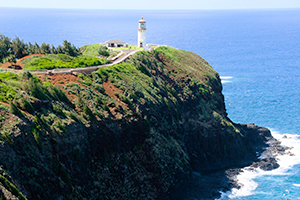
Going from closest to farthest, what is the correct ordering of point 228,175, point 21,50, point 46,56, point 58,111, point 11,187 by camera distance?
point 11,187, point 58,111, point 228,175, point 46,56, point 21,50

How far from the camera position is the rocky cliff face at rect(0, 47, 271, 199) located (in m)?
33.4

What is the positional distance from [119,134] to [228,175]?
23149 mm

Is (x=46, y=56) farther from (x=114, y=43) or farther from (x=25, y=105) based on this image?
(x=114, y=43)

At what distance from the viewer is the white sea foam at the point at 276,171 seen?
52844 mm

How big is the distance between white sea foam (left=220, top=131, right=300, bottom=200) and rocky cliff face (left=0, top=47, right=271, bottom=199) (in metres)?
3.60

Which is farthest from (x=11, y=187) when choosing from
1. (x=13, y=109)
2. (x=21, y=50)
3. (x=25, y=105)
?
(x=21, y=50)

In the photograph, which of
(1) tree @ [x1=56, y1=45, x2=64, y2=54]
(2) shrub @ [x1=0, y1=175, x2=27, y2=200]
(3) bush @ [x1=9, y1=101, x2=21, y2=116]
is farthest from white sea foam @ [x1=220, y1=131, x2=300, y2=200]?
(1) tree @ [x1=56, y1=45, x2=64, y2=54]

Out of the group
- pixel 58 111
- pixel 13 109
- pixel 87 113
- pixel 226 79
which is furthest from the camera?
pixel 226 79

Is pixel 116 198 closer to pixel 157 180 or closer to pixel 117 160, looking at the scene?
pixel 117 160

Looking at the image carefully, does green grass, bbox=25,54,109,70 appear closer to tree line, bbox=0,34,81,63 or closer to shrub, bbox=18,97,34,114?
tree line, bbox=0,34,81,63

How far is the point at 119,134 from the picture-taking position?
45.0 meters

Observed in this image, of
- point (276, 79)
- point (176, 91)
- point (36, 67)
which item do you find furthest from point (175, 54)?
point (276, 79)

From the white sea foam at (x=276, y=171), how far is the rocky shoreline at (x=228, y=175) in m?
0.63

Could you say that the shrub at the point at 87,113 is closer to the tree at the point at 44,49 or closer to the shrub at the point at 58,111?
the shrub at the point at 58,111
